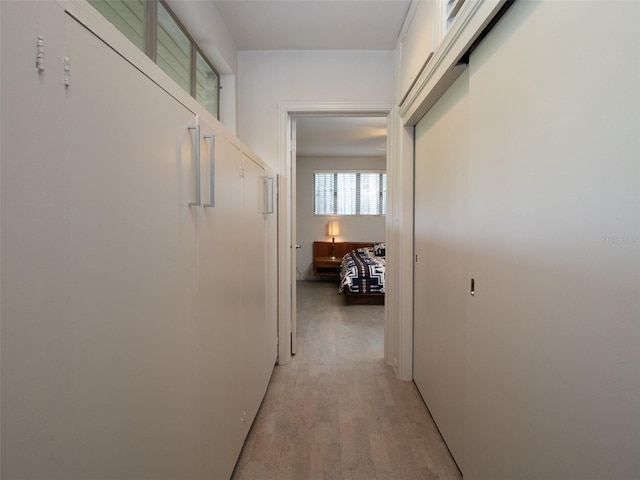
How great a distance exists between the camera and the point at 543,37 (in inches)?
36.7

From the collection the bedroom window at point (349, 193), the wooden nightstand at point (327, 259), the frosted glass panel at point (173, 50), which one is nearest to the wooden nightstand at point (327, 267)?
the wooden nightstand at point (327, 259)

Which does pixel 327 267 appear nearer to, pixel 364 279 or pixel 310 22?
pixel 364 279

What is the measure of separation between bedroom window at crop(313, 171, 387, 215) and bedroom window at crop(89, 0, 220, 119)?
4633mm

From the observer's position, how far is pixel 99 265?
2.12 ft

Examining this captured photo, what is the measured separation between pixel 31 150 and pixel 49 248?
0.48 feet

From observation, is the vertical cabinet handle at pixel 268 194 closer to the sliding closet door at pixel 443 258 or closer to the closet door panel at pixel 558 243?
the sliding closet door at pixel 443 258

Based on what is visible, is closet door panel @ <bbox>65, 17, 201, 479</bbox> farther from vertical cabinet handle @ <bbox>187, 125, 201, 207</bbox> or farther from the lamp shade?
the lamp shade

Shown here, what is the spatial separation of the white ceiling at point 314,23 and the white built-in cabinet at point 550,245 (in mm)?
1025

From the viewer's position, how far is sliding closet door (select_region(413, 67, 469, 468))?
1.60 meters

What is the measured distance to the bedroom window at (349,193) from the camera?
23.4ft

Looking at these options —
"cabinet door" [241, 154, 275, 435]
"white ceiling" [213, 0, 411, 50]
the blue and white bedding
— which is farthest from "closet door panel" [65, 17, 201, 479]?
the blue and white bedding

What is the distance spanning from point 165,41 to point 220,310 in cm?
149

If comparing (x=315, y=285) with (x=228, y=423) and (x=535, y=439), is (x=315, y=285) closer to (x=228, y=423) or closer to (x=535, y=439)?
(x=228, y=423)

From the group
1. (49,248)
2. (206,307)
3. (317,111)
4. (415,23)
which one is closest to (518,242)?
(206,307)
